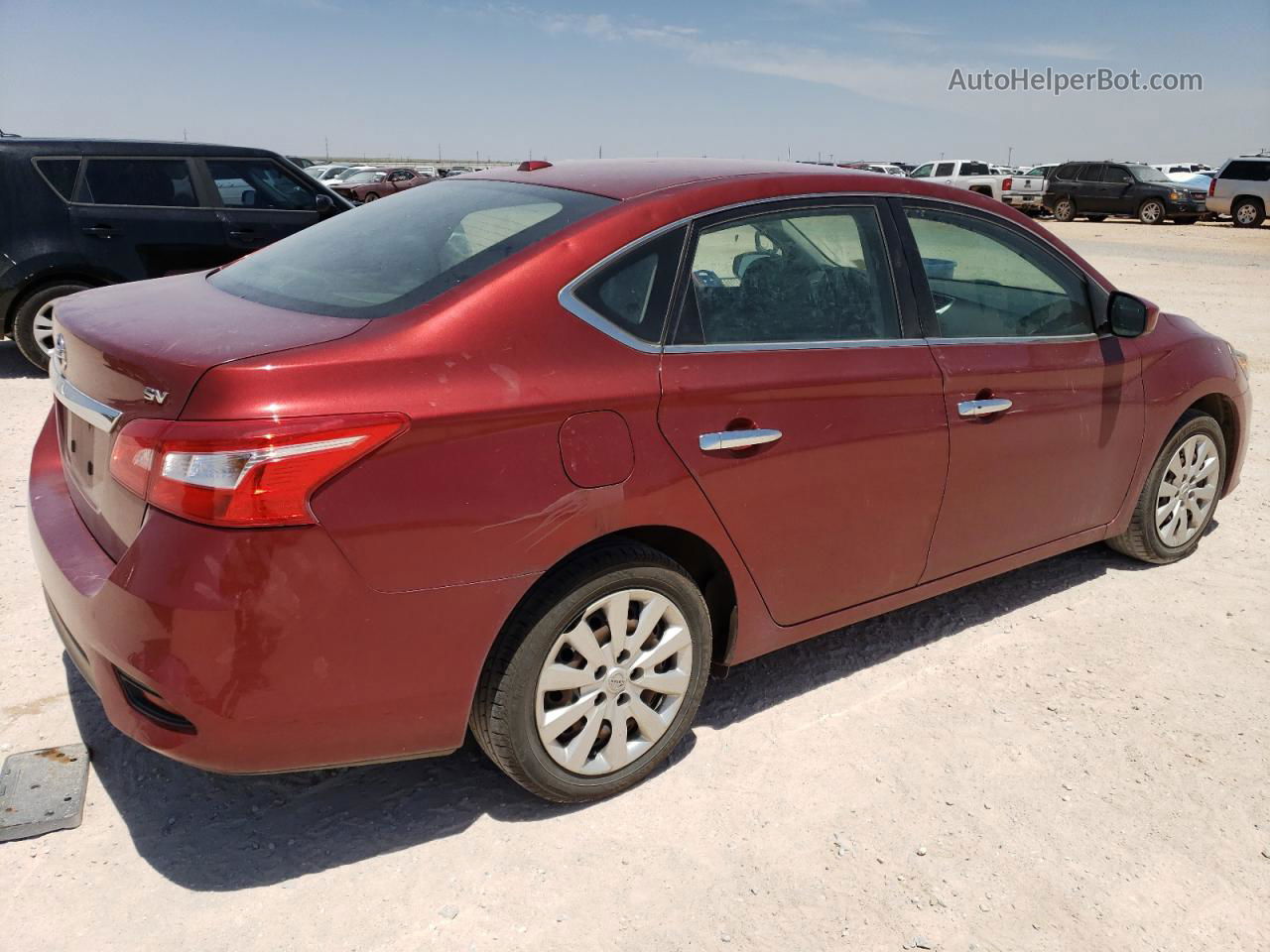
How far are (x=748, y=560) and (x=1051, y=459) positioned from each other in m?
1.45

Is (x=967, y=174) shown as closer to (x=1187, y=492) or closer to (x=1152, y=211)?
(x=1152, y=211)

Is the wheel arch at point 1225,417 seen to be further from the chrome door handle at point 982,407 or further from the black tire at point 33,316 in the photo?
the black tire at point 33,316

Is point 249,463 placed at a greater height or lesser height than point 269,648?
greater

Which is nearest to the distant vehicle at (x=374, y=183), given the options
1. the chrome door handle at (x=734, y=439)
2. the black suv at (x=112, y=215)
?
the black suv at (x=112, y=215)

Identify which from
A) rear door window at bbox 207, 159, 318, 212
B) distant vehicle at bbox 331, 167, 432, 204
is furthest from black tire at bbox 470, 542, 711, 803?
distant vehicle at bbox 331, 167, 432, 204

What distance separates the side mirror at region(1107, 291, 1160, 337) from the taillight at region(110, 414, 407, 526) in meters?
2.94

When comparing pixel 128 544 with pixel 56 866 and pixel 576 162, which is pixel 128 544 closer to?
pixel 56 866

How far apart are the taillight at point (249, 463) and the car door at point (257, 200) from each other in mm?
7070

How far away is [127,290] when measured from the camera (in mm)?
3084

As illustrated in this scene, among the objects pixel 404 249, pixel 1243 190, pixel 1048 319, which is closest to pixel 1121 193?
pixel 1243 190

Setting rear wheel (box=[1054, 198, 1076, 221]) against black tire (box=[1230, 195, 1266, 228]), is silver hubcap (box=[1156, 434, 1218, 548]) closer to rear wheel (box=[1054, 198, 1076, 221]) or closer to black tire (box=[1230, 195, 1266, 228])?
black tire (box=[1230, 195, 1266, 228])

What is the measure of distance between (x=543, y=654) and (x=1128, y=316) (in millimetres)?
2676

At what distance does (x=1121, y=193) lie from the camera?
30.4 meters

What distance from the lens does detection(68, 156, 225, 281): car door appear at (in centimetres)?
812
